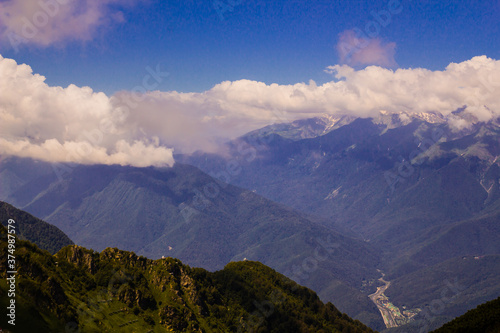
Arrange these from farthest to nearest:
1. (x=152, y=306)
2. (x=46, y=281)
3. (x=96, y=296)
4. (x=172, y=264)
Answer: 1. (x=172, y=264)
2. (x=152, y=306)
3. (x=96, y=296)
4. (x=46, y=281)

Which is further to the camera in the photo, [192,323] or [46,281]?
[192,323]

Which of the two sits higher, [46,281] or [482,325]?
[46,281]

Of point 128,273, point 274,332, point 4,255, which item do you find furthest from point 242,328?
point 4,255

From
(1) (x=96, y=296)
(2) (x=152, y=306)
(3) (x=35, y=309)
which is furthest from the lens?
(2) (x=152, y=306)

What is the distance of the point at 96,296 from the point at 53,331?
1363 inches

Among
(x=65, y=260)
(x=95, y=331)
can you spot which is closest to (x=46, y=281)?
(x=95, y=331)

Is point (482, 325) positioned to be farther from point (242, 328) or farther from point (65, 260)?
point (65, 260)

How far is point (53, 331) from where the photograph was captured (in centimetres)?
12162

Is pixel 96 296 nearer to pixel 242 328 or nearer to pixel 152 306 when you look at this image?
pixel 152 306

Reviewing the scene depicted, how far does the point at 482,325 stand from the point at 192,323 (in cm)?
10495

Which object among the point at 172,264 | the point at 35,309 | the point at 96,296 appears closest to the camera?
the point at 35,309

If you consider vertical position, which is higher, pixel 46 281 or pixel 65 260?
pixel 65 260

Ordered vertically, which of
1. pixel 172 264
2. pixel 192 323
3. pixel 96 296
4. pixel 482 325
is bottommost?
pixel 482 325

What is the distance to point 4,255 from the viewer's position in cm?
12825
